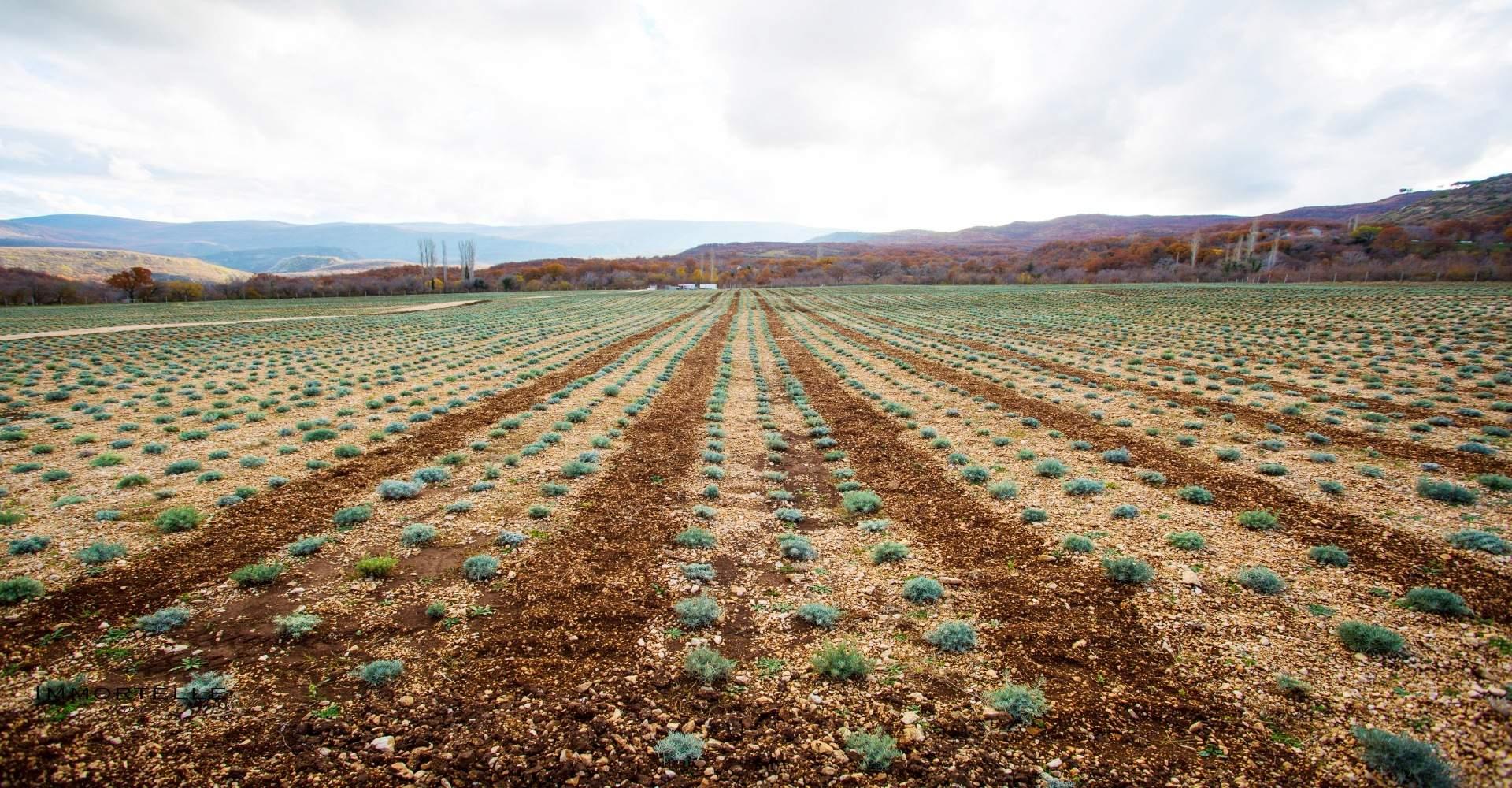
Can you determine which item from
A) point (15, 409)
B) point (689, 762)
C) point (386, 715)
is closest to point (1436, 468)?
point (689, 762)

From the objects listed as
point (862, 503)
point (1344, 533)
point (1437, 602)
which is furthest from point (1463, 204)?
point (862, 503)

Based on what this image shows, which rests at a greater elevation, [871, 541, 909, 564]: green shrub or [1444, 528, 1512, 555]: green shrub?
[1444, 528, 1512, 555]: green shrub

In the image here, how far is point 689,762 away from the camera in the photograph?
15.3 feet

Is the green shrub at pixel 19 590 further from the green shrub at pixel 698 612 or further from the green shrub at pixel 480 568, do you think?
the green shrub at pixel 698 612

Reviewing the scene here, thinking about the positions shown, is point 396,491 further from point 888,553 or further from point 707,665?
point 888,553

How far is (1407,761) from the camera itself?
14.1ft

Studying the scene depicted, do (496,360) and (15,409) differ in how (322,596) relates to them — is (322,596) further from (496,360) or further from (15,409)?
(496,360)

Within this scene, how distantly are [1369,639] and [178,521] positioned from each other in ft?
48.2

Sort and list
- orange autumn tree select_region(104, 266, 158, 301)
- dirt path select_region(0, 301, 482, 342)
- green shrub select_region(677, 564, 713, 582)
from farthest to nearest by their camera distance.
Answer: orange autumn tree select_region(104, 266, 158, 301), dirt path select_region(0, 301, 482, 342), green shrub select_region(677, 564, 713, 582)

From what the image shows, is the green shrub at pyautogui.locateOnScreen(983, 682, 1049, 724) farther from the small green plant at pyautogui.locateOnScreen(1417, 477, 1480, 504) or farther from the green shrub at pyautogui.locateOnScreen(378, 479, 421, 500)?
the small green plant at pyautogui.locateOnScreen(1417, 477, 1480, 504)

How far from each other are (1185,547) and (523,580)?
904 cm

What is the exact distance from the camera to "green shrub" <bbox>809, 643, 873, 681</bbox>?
223 inches

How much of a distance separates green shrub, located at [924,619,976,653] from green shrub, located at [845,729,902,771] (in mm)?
1498

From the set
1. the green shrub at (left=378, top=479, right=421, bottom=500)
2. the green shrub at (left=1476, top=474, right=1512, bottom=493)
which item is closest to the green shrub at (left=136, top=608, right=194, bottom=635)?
the green shrub at (left=378, top=479, right=421, bottom=500)
